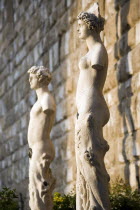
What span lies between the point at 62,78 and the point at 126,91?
2.60 m

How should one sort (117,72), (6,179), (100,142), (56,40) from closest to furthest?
(100,142)
(117,72)
(56,40)
(6,179)

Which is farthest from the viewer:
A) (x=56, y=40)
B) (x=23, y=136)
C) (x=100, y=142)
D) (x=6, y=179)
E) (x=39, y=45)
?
(x=6, y=179)

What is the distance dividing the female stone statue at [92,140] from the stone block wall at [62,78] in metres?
1.20

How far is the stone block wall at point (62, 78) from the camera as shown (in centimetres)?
699

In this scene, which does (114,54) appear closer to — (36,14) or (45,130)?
(45,130)

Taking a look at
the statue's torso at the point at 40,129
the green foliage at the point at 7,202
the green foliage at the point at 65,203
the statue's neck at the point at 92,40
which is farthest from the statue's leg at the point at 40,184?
the green foliage at the point at 7,202

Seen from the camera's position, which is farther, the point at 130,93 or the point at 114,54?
the point at 114,54

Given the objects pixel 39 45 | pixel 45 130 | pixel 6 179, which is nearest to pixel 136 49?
pixel 45 130

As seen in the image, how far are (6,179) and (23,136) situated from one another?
5.24ft

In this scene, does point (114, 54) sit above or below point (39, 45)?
below

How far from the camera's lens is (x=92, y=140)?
5.41 metres

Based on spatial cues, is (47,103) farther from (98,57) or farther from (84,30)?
(98,57)

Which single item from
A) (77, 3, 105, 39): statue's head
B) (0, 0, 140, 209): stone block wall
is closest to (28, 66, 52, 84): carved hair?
(0, 0, 140, 209): stone block wall

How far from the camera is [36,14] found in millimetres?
11367
